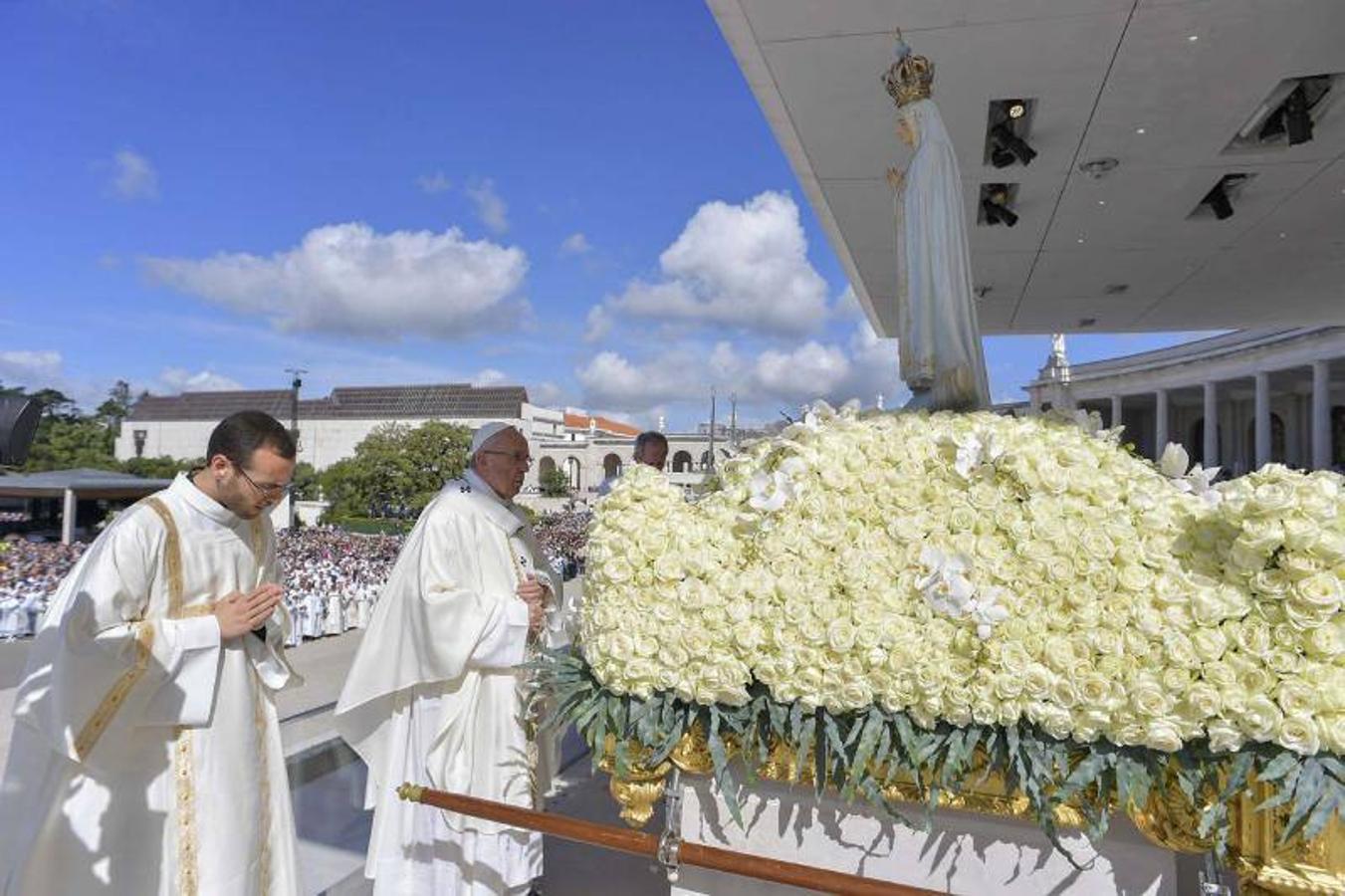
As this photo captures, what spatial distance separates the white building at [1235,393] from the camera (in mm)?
33125

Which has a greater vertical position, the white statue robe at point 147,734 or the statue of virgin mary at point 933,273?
the statue of virgin mary at point 933,273

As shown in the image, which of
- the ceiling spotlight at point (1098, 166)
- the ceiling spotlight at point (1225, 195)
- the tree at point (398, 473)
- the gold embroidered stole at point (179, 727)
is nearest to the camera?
the gold embroidered stole at point (179, 727)

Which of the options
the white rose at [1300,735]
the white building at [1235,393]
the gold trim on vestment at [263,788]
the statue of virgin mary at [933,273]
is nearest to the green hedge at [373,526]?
the white building at [1235,393]

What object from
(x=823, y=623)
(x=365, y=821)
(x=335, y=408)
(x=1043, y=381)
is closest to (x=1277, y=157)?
(x=823, y=623)

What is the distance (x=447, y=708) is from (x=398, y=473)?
64508mm

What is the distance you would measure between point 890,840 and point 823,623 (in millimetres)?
678

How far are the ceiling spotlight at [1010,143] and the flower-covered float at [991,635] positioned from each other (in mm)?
5218

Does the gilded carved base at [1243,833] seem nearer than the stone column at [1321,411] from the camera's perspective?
Yes

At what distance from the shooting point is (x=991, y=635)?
81.4 inches

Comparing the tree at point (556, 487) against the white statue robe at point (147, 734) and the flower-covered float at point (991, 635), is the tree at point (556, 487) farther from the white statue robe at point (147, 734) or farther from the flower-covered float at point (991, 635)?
the flower-covered float at point (991, 635)

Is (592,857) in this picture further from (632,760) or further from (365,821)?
(632,760)

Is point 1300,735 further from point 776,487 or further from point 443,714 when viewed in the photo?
point 443,714

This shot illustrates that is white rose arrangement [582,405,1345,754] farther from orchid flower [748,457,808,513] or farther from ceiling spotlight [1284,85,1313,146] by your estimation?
ceiling spotlight [1284,85,1313,146]

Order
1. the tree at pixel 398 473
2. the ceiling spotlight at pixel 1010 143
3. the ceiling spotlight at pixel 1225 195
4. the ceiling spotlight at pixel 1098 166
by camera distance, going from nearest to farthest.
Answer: the ceiling spotlight at pixel 1010 143, the ceiling spotlight at pixel 1098 166, the ceiling spotlight at pixel 1225 195, the tree at pixel 398 473
